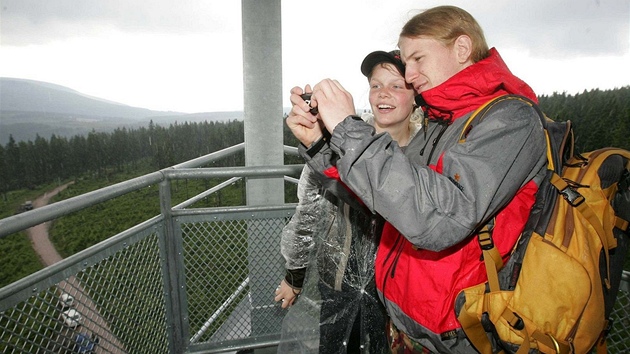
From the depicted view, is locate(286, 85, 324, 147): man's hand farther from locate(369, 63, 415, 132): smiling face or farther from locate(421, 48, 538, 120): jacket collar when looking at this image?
locate(369, 63, 415, 132): smiling face

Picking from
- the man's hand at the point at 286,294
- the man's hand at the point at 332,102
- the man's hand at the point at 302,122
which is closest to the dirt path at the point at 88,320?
the man's hand at the point at 286,294

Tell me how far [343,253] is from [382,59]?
98 cm

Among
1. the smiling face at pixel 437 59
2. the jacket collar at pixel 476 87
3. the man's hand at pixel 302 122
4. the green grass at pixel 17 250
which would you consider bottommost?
the green grass at pixel 17 250

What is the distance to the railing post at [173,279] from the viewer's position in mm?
1945

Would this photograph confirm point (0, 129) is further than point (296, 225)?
Yes

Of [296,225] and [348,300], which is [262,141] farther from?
[348,300]

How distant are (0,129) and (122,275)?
1069 inches

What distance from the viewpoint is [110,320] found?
1625mm

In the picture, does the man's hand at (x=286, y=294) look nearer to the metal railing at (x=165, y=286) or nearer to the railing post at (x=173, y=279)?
the metal railing at (x=165, y=286)

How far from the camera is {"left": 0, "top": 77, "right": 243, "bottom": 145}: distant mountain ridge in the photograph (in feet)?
71.5

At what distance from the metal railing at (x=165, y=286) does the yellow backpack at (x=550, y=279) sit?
0.75 metres

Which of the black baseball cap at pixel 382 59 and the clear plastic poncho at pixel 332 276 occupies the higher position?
the black baseball cap at pixel 382 59

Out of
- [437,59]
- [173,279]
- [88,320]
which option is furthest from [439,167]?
[173,279]

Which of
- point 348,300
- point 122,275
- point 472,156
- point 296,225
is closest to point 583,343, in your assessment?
point 472,156
